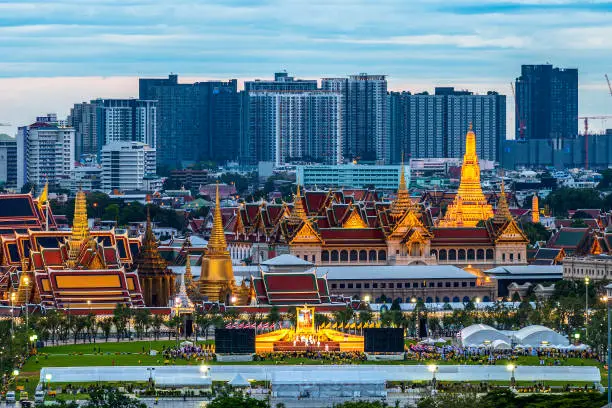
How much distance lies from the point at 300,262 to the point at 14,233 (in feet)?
56.5

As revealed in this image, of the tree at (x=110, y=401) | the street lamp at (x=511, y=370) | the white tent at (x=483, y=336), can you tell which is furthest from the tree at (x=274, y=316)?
the tree at (x=110, y=401)

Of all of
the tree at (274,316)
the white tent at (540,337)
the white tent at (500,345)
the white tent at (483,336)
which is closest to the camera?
the white tent at (500,345)

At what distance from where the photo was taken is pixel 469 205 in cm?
17338

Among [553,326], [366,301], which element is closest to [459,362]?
[553,326]

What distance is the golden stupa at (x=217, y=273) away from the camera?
125 metres

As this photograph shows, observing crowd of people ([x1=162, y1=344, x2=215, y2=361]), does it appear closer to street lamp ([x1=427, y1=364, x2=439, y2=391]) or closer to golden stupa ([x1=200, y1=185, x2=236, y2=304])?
street lamp ([x1=427, y1=364, x2=439, y2=391])

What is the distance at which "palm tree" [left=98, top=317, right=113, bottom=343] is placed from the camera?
113m

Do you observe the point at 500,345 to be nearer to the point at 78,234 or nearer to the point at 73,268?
the point at 73,268

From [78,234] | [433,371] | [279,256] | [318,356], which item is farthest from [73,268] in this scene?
[433,371]

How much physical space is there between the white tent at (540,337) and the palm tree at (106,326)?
2016 centimetres

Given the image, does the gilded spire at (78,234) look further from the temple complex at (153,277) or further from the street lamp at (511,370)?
the street lamp at (511,370)

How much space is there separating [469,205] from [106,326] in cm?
6405

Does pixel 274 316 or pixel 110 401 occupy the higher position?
pixel 274 316

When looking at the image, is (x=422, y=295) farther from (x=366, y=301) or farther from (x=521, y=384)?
(x=521, y=384)
